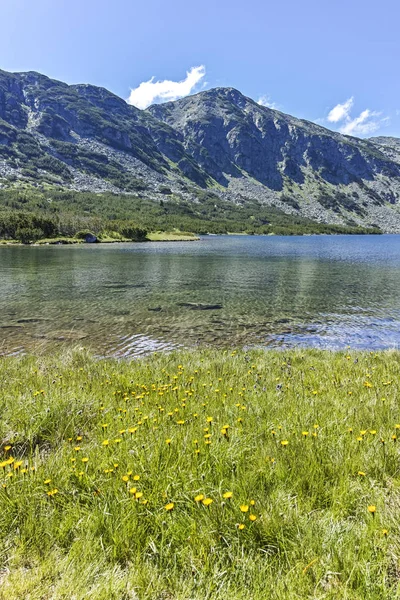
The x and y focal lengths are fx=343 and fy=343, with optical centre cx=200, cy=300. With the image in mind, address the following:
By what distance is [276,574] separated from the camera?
2803 mm

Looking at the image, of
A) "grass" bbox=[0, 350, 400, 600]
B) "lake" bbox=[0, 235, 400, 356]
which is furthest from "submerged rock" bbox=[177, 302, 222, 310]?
"grass" bbox=[0, 350, 400, 600]

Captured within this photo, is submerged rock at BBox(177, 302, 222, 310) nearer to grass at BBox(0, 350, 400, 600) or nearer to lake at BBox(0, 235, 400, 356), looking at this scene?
lake at BBox(0, 235, 400, 356)

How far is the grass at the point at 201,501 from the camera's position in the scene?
8.96 feet

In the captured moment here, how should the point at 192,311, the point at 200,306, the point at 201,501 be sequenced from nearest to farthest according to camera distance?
the point at 201,501 → the point at 192,311 → the point at 200,306

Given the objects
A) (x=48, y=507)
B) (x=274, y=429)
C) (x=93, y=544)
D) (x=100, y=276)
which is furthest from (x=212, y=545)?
(x=100, y=276)

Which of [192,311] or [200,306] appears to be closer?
[192,311]

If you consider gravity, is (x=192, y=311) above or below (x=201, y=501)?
below

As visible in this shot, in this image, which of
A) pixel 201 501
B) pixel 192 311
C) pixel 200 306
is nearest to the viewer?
pixel 201 501

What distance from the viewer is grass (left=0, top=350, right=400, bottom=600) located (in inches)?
108

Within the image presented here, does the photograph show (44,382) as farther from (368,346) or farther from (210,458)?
(368,346)

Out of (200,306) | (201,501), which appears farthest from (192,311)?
(201,501)

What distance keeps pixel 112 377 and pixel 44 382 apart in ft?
5.18

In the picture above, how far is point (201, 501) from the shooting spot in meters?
3.49

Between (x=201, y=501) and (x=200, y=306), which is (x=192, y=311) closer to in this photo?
(x=200, y=306)
